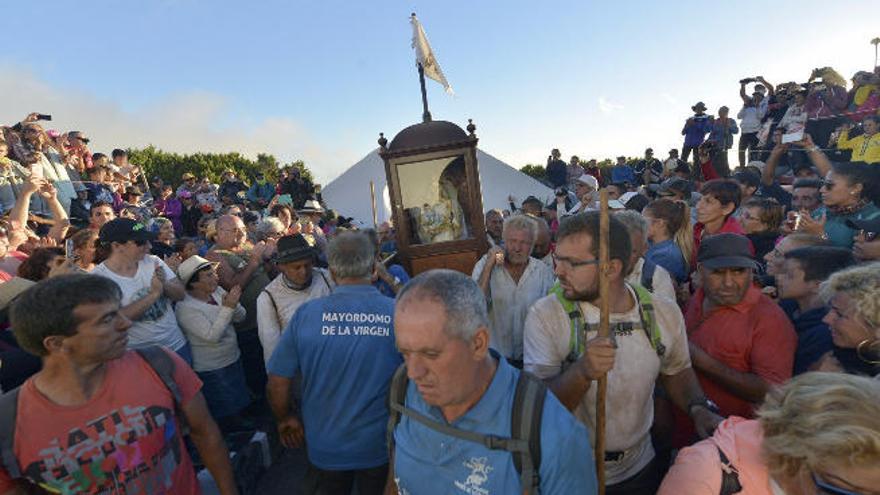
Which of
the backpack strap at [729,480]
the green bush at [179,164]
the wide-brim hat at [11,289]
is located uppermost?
the green bush at [179,164]

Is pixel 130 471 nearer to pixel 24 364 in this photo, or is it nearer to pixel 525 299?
pixel 24 364

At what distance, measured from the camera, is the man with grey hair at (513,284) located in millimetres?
3490

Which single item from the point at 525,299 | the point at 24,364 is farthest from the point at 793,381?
the point at 24,364

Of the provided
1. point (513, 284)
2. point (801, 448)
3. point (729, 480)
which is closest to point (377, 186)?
point (513, 284)

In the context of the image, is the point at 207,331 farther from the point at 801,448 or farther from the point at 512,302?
the point at 801,448

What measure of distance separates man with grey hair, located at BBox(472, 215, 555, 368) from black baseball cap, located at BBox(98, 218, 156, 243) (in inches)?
97.5

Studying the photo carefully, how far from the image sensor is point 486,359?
1.58m

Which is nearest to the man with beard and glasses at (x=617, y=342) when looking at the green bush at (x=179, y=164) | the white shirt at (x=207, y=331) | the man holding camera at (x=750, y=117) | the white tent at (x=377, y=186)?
the white shirt at (x=207, y=331)

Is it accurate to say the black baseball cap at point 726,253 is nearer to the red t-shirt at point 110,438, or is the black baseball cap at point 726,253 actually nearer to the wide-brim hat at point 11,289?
the red t-shirt at point 110,438

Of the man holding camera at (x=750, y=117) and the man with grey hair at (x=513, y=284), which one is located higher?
the man holding camera at (x=750, y=117)

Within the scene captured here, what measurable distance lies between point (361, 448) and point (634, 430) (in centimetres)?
133

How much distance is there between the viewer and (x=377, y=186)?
12.7m

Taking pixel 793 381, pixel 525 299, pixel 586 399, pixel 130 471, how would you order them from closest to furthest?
pixel 793 381 < pixel 130 471 < pixel 586 399 < pixel 525 299

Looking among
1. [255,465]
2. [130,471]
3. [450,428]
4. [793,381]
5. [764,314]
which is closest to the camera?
[793,381]
